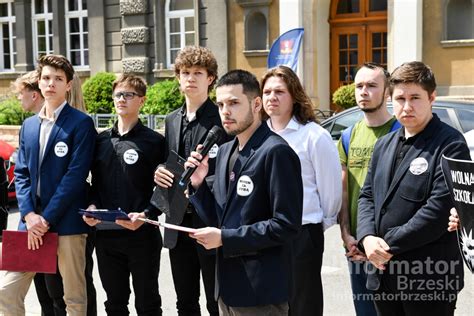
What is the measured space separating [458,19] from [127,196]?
14352 millimetres

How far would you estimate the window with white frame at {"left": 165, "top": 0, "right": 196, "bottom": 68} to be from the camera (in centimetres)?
2175

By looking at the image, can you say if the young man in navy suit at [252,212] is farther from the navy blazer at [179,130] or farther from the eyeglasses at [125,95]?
the eyeglasses at [125,95]

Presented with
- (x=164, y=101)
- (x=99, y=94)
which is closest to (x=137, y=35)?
(x=99, y=94)

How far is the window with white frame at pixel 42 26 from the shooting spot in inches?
984

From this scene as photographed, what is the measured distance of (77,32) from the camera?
2436 cm

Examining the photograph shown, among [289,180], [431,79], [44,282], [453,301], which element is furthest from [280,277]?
[44,282]

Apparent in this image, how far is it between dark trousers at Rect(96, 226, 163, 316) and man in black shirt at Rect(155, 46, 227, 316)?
0.16m


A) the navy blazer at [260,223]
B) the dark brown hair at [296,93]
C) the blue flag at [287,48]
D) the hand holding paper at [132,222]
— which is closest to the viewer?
the navy blazer at [260,223]

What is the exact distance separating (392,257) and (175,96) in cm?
1567

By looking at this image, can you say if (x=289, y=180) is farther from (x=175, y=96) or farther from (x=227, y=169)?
(x=175, y=96)

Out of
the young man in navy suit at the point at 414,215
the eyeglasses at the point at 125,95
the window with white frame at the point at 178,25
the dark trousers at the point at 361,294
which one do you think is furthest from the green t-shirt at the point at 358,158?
the window with white frame at the point at 178,25

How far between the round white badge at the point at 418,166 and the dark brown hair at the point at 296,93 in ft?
3.61

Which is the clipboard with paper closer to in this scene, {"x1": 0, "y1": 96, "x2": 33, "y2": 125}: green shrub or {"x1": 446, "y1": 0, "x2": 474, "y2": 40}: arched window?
{"x1": 446, "y1": 0, "x2": 474, "y2": 40}: arched window

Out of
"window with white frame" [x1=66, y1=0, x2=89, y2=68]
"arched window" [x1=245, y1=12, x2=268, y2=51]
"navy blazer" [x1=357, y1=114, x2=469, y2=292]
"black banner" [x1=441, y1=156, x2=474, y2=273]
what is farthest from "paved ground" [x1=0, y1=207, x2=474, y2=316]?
"window with white frame" [x1=66, y1=0, x2=89, y2=68]
